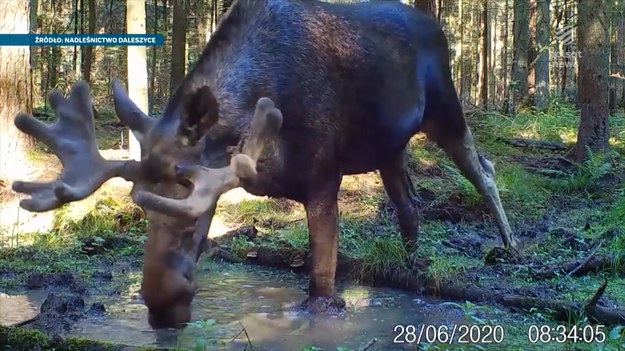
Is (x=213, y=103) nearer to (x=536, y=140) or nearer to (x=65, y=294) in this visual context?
(x=65, y=294)

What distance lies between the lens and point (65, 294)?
21.0ft

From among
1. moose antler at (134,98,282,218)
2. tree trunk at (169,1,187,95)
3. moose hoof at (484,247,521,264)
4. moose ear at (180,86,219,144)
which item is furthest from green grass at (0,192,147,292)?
tree trunk at (169,1,187,95)

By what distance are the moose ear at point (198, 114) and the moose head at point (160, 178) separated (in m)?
0.03

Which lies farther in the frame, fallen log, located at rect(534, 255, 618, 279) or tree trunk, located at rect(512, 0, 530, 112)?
tree trunk, located at rect(512, 0, 530, 112)

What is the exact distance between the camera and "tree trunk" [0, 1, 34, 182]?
1040 cm

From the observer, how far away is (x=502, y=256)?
7.72 m

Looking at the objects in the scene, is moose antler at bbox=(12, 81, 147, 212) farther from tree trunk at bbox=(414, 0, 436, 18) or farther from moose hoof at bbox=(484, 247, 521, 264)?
tree trunk at bbox=(414, 0, 436, 18)

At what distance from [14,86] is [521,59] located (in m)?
Answer: 17.2

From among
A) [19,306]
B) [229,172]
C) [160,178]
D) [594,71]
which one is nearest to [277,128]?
[229,172]

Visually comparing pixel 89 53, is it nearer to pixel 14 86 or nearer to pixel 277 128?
pixel 14 86

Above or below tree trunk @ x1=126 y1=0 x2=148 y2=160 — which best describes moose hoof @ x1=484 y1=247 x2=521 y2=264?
below

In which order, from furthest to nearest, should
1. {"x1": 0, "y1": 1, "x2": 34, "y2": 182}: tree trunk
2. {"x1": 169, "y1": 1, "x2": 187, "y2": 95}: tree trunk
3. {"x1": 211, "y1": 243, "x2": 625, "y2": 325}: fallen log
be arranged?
{"x1": 169, "y1": 1, "x2": 187, "y2": 95}: tree trunk < {"x1": 0, "y1": 1, "x2": 34, "y2": 182}: tree trunk < {"x1": 211, "y1": 243, "x2": 625, "y2": 325}: fallen log

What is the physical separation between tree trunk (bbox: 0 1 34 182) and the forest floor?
0.83 metres

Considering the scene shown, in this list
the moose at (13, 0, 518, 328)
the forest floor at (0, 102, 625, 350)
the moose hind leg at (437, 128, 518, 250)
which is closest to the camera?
the moose at (13, 0, 518, 328)
